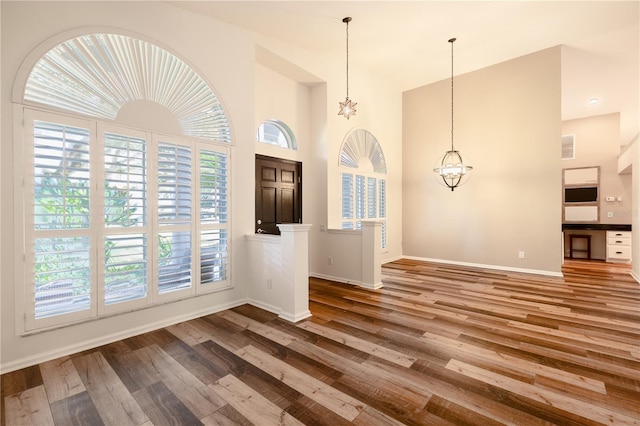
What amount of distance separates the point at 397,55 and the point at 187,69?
3711 millimetres

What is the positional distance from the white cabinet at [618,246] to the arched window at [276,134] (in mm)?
7997

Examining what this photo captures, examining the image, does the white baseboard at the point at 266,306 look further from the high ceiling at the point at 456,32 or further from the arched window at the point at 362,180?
the high ceiling at the point at 456,32

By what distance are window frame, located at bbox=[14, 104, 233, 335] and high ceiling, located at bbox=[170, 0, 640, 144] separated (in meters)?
1.72

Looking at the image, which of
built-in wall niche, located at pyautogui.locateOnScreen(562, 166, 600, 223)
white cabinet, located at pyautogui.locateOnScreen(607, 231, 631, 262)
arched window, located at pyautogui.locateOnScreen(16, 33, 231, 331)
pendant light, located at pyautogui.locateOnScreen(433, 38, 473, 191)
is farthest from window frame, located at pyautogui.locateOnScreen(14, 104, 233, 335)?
built-in wall niche, located at pyautogui.locateOnScreen(562, 166, 600, 223)

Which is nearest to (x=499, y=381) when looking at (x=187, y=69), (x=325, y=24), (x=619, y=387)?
(x=619, y=387)

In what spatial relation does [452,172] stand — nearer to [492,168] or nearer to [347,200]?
[492,168]

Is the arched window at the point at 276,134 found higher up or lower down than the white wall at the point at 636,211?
higher up

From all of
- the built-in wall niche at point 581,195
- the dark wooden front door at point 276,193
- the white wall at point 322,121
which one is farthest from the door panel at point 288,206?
the built-in wall niche at point 581,195

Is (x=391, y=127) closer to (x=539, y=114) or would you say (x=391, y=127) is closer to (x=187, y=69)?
(x=539, y=114)

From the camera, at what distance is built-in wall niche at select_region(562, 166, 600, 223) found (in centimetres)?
769

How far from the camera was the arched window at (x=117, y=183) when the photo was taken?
249 cm

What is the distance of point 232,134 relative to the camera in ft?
12.4

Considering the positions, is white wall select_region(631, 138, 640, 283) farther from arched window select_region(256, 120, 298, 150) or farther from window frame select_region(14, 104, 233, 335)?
window frame select_region(14, 104, 233, 335)

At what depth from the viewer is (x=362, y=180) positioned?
605 cm
